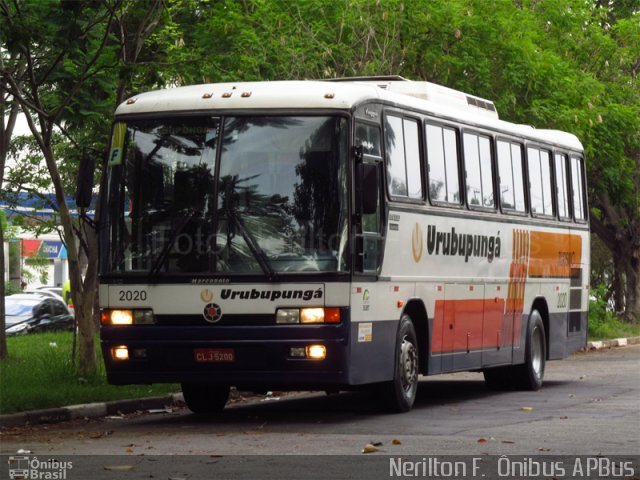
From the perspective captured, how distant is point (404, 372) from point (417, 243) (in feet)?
4.66

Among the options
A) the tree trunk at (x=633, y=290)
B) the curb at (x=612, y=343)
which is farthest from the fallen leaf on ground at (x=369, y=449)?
the tree trunk at (x=633, y=290)

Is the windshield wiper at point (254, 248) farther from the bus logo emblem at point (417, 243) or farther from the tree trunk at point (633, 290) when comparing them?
the tree trunk at point (633, 290)

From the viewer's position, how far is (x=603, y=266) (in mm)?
64812

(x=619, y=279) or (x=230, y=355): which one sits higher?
(x=619, y=279)

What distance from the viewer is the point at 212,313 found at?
13789 millimetres

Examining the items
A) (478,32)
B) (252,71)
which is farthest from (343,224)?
(478,32)

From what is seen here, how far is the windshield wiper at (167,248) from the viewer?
13.9 meters

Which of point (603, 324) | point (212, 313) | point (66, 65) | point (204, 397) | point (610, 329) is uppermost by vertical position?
point (66, 65)

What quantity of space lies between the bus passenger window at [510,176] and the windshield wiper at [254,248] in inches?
223

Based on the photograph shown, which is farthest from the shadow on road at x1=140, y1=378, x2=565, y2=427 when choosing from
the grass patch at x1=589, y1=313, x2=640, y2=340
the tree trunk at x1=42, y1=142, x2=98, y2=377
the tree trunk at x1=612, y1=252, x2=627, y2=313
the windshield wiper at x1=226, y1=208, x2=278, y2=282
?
the tree trunk at x1=612, y1=252, x2=627, y2=313

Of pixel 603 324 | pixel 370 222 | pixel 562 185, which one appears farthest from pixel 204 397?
pixel 603 324

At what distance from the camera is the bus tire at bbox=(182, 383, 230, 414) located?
1566 cm

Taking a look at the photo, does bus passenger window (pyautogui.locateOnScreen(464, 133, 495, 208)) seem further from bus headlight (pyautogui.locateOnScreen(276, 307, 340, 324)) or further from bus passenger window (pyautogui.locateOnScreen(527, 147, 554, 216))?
bus headlight (pyautogui.locateOnScreen(276, 307, 340, 324))

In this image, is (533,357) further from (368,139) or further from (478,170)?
(368,139)
